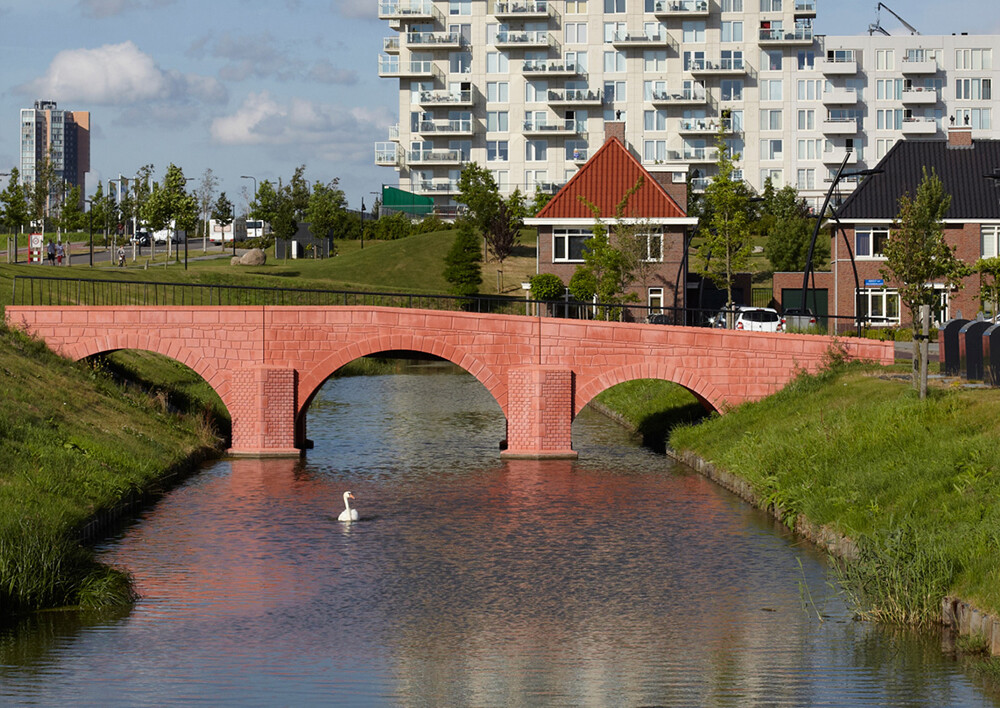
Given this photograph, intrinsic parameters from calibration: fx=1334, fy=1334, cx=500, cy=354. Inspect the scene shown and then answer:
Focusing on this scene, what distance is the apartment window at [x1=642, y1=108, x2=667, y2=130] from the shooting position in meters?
116

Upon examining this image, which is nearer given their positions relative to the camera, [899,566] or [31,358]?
[899,566]

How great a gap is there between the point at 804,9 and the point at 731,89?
353 inches

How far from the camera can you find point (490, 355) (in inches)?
1658

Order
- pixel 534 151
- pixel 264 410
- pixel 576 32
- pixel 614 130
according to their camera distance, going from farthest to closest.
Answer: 1. pixel 534 151
2. pixel 576 32
3. pixel 614 130
4. pixel 264 410

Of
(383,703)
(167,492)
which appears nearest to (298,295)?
(167,492)

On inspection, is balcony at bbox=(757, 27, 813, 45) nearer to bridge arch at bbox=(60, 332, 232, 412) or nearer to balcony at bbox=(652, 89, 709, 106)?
balcony at bbox=(652, 89, 709, 106)

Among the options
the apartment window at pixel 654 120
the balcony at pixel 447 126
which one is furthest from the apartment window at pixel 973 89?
the balcony at pixel 447 126

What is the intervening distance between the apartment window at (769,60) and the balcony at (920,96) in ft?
35.9

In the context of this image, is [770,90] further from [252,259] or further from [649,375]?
[649,375]

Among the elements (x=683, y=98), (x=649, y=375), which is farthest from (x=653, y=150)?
(x=649, y=375)

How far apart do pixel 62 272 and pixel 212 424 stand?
2707cm

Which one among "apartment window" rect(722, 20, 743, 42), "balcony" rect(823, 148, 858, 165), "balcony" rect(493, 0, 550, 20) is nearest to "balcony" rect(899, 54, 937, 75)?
"balcony" rect(823, 148, 858, 165)

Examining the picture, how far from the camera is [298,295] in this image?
6938 cm

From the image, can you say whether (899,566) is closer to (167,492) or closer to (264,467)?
(167,492)
